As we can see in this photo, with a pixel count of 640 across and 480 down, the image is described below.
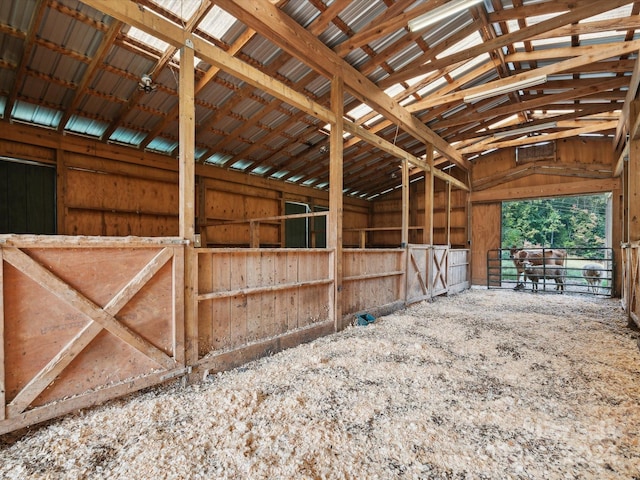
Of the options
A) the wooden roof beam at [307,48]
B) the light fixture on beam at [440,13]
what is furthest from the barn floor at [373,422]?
the light fixture on beam at [440,13]

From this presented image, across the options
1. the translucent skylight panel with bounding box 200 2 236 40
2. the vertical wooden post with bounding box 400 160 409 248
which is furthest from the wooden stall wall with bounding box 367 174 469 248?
the translucent skylight panel with bounding box 200 2 236 40

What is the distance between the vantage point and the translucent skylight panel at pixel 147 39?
3561 mm

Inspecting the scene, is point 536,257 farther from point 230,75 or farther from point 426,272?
point 230,75

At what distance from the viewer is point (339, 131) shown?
4.07 metres

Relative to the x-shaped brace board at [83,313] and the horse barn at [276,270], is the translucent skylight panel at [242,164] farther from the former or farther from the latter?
the x-shaped brace board at [83,313]

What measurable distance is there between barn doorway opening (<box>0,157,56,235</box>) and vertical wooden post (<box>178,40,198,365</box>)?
13.9 ft

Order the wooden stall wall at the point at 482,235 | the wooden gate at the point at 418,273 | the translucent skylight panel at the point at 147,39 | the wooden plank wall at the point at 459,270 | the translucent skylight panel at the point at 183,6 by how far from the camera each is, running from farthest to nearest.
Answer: the wooden stall wall at the point at 482,235
the wooden plank wall at the point at 459,270
the wooden gate at the point at 418,273
the translucent skylight panel at the point at 147,39
the translucent skylight panel at the point at 183,6

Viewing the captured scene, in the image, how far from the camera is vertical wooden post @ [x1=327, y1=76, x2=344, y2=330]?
3.98 meters

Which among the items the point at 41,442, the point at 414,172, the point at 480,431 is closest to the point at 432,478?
the point at 480,431

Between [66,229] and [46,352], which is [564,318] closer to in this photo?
[46,352]

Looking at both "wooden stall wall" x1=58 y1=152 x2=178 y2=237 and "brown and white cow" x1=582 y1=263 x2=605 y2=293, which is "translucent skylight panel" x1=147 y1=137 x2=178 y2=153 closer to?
"wooden stall wall" x1=58 y1=152 x2=178 y2=237

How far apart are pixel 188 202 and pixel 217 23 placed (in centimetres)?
250

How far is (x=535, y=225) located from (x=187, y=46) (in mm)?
20709

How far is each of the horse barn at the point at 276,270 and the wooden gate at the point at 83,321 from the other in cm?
Answer: 1
